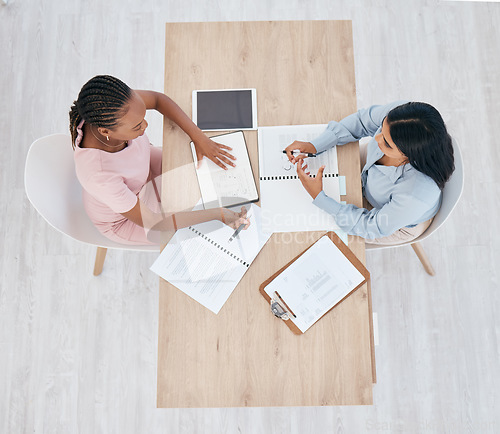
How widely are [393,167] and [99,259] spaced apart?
1.34 meters

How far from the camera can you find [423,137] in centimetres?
108

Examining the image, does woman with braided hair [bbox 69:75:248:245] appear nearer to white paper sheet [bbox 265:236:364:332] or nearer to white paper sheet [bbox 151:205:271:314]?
white paper sheet [bbox 151:205:271:314]

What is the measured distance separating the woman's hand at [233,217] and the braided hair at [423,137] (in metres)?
0.48

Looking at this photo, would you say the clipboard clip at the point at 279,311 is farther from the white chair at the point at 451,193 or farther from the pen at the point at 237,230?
the white chair at the point at 451,193

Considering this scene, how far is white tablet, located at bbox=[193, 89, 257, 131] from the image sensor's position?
4.47 feet

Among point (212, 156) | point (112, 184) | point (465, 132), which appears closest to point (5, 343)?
point (112, 184)

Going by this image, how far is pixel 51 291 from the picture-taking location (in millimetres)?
2012

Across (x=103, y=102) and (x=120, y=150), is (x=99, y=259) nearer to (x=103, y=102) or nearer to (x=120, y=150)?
(x=120, y=150)

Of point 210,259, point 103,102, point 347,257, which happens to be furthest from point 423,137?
point 103,102

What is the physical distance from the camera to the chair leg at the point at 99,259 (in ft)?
6.11

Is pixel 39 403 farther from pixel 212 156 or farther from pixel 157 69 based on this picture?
pixel 157 69

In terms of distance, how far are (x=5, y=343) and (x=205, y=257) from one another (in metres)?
1.32

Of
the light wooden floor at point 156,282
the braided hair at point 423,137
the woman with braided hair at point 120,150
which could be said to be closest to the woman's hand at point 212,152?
the woman with braided hair at point 120,150

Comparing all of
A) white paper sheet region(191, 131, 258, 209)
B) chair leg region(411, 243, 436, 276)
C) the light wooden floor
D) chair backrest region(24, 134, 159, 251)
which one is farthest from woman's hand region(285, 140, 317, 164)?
the light wooden floor
